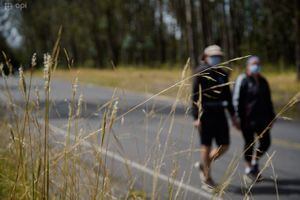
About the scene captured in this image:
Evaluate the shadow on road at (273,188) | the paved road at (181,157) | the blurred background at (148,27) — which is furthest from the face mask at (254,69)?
the blurred background at (148,27)

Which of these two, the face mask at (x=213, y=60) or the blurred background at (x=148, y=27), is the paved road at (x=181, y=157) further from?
the blurred background at (x=148, y=27)

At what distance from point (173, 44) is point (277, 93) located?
174 feet

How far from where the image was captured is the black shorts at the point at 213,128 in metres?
7.43

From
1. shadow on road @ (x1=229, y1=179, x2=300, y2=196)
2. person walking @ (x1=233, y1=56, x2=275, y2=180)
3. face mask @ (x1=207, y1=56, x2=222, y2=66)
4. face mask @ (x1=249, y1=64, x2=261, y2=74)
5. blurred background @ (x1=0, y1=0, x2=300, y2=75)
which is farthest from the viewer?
blurred background @ (x1=0, y1=0, x2=300, y2=75)

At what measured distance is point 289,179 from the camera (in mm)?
7953

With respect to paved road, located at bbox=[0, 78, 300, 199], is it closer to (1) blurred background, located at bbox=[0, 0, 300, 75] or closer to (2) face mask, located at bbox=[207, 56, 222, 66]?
(2) face mask, located at bbox=[207, 56, 222, 66]

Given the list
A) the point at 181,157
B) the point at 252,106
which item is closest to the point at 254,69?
the point at 252,106

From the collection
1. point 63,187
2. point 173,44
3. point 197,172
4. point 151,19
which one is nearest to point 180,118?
point 197,172

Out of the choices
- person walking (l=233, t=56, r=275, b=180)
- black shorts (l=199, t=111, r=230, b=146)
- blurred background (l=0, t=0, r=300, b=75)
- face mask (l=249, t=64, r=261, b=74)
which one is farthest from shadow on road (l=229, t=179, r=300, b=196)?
blurred background (l=0, t=0, r=300, b=75)

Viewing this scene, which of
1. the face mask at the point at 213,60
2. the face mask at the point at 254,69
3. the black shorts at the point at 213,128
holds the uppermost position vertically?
the face mask at the point at 213,60

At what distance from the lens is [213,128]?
745 centimetres

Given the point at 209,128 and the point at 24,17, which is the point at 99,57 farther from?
the point at 209,128

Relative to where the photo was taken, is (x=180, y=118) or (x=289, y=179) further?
(x=180, y=118)

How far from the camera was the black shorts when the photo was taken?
7426 millimetres
